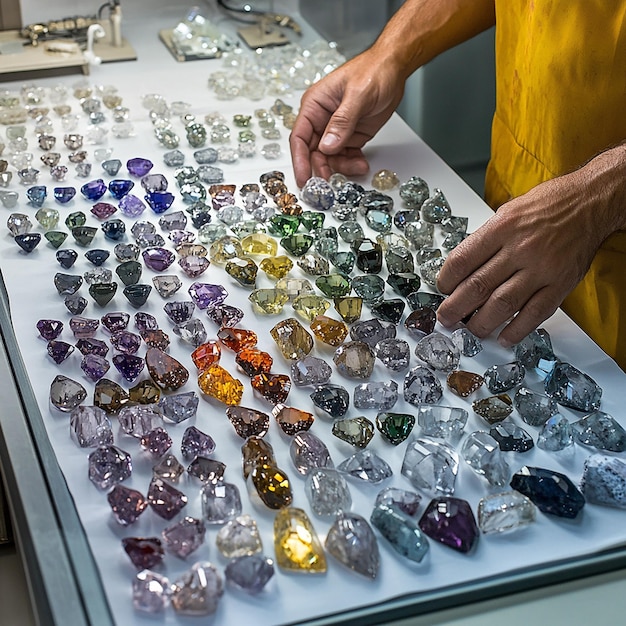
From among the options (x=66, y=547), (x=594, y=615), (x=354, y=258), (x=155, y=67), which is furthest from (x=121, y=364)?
(x=155, y=67)

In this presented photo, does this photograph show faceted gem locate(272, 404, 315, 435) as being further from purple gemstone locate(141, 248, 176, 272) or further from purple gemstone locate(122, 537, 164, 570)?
purple gemstone locate(141, 248, 176, 272)

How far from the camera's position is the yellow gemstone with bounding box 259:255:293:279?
1.13 meters

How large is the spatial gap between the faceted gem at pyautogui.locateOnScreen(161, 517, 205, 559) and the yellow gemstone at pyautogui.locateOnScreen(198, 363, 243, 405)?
17 cm

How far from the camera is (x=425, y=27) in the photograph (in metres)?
1.42

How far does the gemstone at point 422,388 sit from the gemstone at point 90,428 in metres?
0.28

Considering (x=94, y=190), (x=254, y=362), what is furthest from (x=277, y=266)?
(x=94, y=190)

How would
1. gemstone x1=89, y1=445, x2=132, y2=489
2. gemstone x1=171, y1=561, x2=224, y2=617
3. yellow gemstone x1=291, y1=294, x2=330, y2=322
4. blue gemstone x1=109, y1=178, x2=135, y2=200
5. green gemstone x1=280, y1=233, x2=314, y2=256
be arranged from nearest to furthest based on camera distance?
gemstone x1=171, y1=561, x2=224, y2=617, gemstone x1=89, y1=445, x2=132, y2=489, yellow gemstone x1=291, y1=294, x2=330, y2=322, green gemstone x1=280, y1=233, x2=314, y2=256, blue gemstone x1=109, y1=178, x2=135, y2=200

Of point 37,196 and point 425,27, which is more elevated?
point 425,27

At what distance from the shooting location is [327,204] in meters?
1.28

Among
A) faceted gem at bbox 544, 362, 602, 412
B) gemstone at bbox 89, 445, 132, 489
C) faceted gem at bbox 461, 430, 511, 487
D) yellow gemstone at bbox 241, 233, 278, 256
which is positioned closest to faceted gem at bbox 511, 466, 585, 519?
faceted gem at bbox 461, 430, 511, 487

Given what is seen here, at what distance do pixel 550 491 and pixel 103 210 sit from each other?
659mm

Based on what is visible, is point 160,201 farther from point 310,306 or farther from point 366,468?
point 366,468

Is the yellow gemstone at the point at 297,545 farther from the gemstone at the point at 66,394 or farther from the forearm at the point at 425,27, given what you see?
the forearm at the point at 425,27

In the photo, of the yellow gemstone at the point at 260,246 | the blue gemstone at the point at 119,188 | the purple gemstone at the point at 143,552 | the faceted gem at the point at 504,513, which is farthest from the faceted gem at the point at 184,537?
the blue gemstone at the point at 119,188
